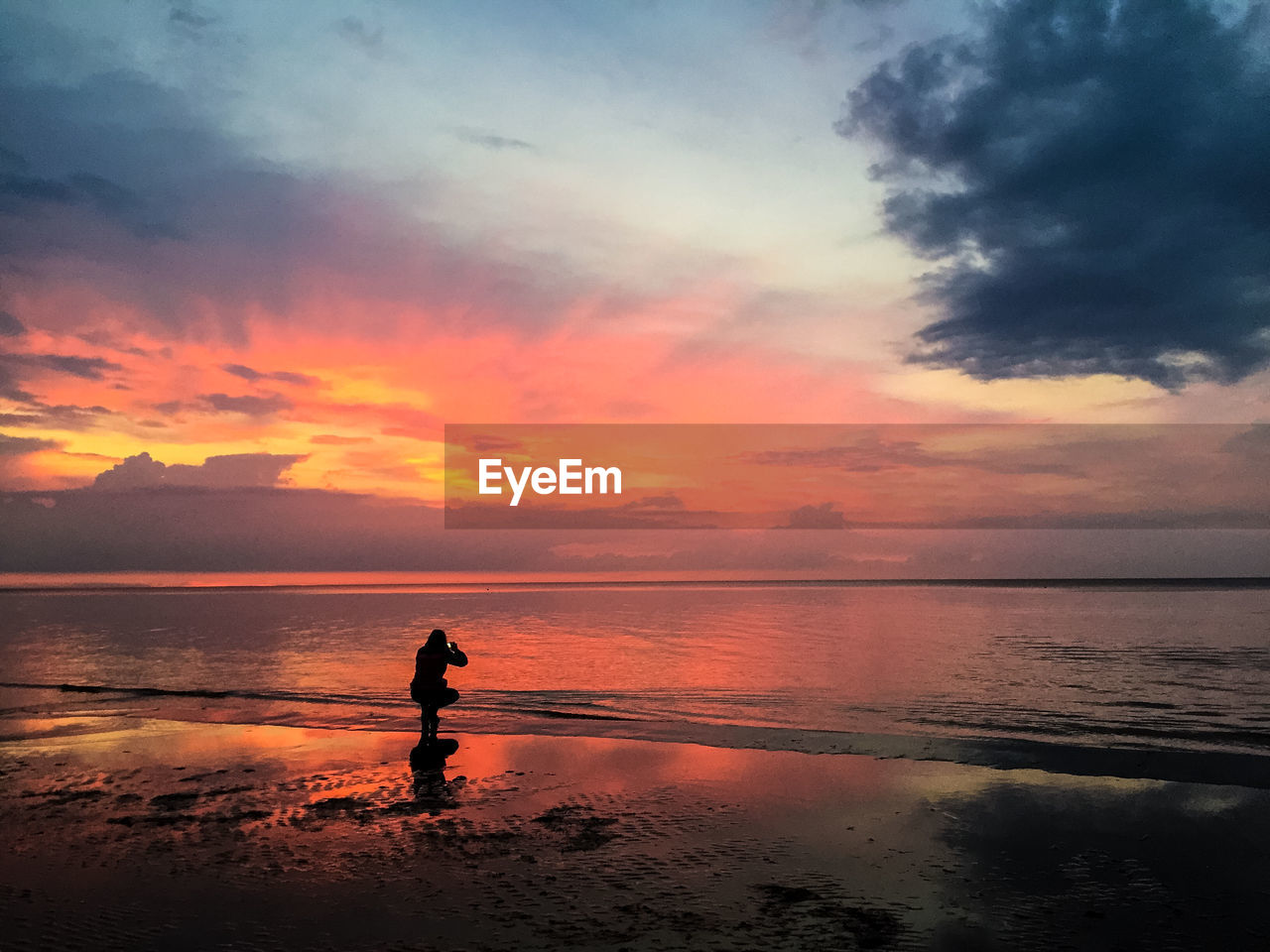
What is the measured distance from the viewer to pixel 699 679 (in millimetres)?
28172

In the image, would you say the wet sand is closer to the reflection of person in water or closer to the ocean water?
the reflection of person in water

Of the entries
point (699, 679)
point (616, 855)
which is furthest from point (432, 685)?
point (699, 679)

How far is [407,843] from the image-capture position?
33.7ft

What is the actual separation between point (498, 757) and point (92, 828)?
22.0 feet

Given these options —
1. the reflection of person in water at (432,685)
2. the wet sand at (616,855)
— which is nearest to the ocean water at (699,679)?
the reflection of person in water at (432,685)

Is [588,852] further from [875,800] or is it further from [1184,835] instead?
[1184,835]

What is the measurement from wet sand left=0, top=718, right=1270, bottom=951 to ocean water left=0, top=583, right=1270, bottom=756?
4.57m

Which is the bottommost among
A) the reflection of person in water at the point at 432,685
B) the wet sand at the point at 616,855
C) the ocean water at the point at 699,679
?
the ocean water at the point at 699,679

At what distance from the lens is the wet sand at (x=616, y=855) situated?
7.82 meters

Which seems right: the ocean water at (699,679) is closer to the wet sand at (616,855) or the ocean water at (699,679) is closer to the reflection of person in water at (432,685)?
the reflection of person in water at (432,685)

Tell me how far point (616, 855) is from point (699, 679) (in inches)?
736

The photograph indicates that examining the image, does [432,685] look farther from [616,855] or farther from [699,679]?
[699,679]

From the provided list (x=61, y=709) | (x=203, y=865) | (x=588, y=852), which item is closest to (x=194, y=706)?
(x=61, y=709)

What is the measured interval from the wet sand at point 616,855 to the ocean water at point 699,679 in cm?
457
